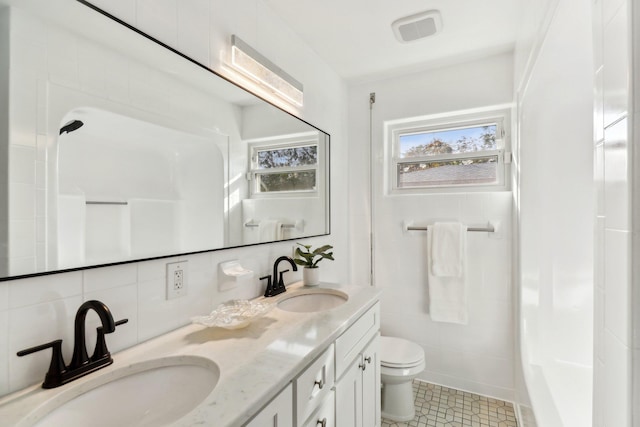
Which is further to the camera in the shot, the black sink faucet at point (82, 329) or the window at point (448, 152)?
the window at point (448, 152)

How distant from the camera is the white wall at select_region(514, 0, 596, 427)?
1.40 meters

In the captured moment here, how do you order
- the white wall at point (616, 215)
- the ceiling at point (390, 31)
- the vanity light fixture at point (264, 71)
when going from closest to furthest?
the white wall at point (616, 215), the vanity light fixture at point (264, 71), the ceiling at point (390, 31)

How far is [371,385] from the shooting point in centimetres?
159

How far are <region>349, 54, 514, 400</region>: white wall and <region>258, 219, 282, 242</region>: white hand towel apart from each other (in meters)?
0.99

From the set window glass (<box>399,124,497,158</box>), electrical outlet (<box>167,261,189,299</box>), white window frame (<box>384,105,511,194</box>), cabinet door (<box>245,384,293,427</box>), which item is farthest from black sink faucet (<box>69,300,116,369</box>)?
window glass (<box>399,124,497,158</box>)

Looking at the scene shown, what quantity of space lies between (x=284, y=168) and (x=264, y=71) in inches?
20.1

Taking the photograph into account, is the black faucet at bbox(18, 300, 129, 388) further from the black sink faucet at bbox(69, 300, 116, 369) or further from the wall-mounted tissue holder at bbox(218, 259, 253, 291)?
the wall-mounted tissue holder at bbox(218, 259, 253, 291)

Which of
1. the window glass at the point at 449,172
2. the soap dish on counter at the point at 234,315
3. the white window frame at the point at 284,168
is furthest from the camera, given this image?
the window glass at the point at 449,172

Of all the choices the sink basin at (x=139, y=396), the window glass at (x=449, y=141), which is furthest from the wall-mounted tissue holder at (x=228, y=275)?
the window glass at (x=449, y=141)

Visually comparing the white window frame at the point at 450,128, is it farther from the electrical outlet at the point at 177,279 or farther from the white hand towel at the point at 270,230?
the electrical outlet at the point at 177,279

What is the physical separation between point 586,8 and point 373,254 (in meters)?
1.85

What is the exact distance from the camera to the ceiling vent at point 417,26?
1.73m

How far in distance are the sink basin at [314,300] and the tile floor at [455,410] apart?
2.94 feet

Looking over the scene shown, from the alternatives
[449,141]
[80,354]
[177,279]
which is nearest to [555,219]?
[449,141]
